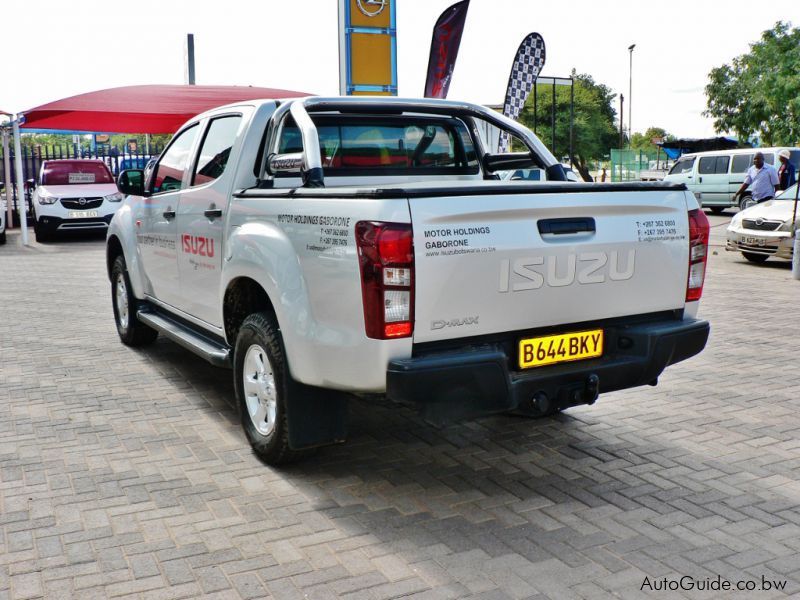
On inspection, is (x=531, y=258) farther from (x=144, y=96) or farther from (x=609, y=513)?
(x=144, y=96)

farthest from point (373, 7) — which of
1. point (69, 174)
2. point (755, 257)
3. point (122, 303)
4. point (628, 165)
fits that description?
point (628, 165)

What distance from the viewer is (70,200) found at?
18344 millimetres

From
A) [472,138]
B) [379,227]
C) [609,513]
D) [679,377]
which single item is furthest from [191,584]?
[679,377]

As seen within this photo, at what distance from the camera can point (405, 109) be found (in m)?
5.13

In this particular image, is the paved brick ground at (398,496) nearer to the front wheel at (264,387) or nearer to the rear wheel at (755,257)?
the front wheel at (264,387)

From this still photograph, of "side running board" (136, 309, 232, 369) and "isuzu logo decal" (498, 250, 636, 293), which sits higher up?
"isuzu logo decal" (498, 250, 636, 293)

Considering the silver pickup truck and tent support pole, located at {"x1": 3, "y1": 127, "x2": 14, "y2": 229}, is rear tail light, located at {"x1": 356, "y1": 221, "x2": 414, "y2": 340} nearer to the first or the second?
the silver pickup truck

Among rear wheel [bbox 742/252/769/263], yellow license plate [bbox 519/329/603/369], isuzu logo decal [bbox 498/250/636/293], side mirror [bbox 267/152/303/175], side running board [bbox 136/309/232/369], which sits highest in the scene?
side mirror [bbox 267/152/303/175]

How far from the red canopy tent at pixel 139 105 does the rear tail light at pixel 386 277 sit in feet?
46.2

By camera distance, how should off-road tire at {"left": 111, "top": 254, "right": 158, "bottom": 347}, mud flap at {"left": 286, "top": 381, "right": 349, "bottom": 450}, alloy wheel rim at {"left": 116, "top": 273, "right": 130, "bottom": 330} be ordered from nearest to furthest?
mud flap at {"left": 286, "top": 381, "right": 349, "bottom": 450} < off-road tire at {"left": 111, "top": 254, "right": 158, "bottom": 347} < alloy wheel rim at {"left": 116, "top": 273, "right": 130, "bottom": 330}

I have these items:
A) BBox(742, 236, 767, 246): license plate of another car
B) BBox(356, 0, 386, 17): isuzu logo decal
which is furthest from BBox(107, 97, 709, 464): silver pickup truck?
BBox(356, 0, 386, 17): isuzu logo decal

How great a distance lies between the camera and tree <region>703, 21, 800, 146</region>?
3847 cm

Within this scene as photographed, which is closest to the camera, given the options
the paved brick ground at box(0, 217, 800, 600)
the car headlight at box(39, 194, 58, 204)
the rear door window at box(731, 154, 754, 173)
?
the paved brick ground at box(0, 217, 800, 600)

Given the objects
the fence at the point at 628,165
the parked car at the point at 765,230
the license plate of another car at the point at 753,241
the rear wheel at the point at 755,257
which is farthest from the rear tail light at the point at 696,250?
the fence at the point at 628,165
